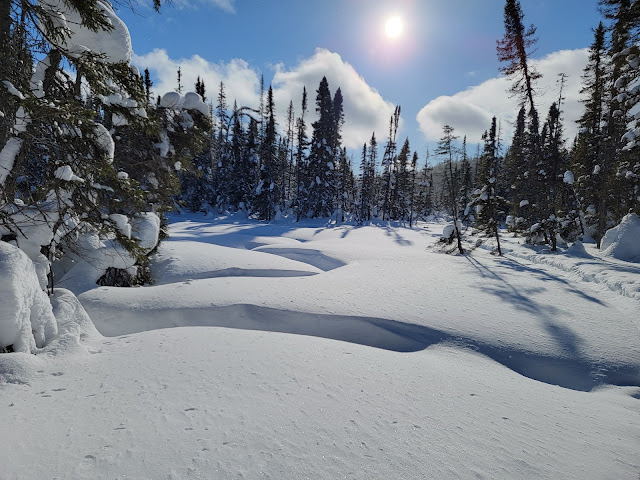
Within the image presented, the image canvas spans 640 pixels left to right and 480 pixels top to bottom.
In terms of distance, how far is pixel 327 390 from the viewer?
9.52ft

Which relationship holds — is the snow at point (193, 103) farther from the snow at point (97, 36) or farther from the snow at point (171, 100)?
the snow at point (97, 36)

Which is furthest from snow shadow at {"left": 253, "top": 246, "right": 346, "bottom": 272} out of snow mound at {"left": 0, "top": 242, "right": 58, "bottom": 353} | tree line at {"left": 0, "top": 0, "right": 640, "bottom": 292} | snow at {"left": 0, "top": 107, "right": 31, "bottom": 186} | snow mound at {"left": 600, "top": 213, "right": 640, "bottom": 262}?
snow mound at {"left": 600, "top": 213, "right": 640, "bottom": 262}

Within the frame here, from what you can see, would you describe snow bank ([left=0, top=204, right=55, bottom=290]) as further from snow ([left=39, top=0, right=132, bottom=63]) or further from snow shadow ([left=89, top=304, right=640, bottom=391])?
A: snow ([left=39, top=0, right=132, bottom=63])

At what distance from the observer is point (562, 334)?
5254 millimetres

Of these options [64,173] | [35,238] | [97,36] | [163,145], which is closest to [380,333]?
[64,173]

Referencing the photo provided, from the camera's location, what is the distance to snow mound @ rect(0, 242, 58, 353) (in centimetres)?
306

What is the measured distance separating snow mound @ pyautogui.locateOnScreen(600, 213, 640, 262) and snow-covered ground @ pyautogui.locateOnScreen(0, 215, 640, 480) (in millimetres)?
8363

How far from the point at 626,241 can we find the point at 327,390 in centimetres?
1686

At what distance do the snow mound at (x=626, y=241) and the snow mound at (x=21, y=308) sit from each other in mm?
18705

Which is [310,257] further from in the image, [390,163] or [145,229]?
[390,163]

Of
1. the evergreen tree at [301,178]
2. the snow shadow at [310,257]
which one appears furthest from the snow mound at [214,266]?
the evergreen tree at [301,178]

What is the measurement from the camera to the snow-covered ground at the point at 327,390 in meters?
1.98

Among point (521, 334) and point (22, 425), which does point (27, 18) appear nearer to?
point (22, 425)

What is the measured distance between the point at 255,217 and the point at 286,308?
118 feet
